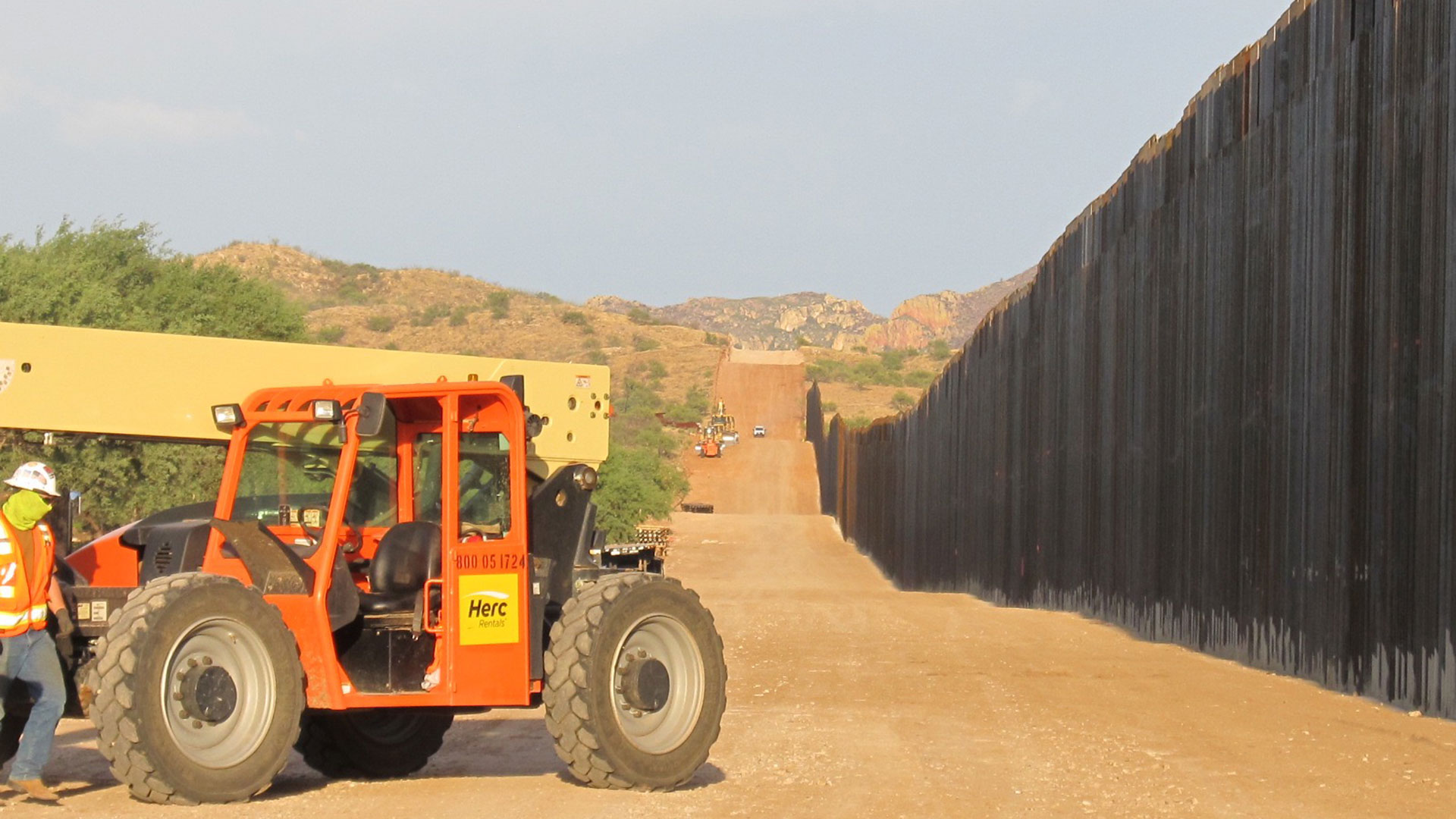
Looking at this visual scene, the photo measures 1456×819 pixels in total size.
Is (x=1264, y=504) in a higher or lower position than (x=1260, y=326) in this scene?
lower

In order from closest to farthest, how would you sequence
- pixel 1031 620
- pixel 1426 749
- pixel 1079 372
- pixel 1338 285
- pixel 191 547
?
pixel 191 547 < pixel 1426 749 < pixel 1338 285 < pixel 1031 620 < pixel 1079 372

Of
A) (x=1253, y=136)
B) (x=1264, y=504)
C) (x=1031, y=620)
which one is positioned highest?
(x=1253, y=136)

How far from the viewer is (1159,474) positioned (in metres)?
20.2

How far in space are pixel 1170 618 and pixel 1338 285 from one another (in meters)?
6.16

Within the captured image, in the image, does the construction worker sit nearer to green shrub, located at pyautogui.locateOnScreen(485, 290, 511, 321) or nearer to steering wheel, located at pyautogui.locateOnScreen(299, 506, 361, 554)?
steering wheel, located at pyautogui.locateOnScreen(299, 506, 361, 554)

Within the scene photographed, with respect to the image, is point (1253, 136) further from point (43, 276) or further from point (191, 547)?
point (43, 276)

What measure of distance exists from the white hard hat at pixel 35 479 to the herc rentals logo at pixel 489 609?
2.26m

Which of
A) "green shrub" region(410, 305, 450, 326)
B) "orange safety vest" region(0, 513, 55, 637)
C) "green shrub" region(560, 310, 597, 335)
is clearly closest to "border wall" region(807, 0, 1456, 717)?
"orange safety vest" region(0, 513, 55, 637)

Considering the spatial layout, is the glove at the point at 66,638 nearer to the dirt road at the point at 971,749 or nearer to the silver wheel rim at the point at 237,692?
the dirt road at the point at 971,749

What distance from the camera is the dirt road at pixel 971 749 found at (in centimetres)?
893

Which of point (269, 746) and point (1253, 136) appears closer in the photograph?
point (269, 746)

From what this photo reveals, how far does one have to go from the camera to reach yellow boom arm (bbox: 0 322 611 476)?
31.7 ft

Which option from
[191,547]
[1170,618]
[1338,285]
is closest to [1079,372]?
[1170,618]

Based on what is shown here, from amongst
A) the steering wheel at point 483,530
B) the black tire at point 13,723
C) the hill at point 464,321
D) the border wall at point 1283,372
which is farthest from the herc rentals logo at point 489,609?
the hill at point 464,321
